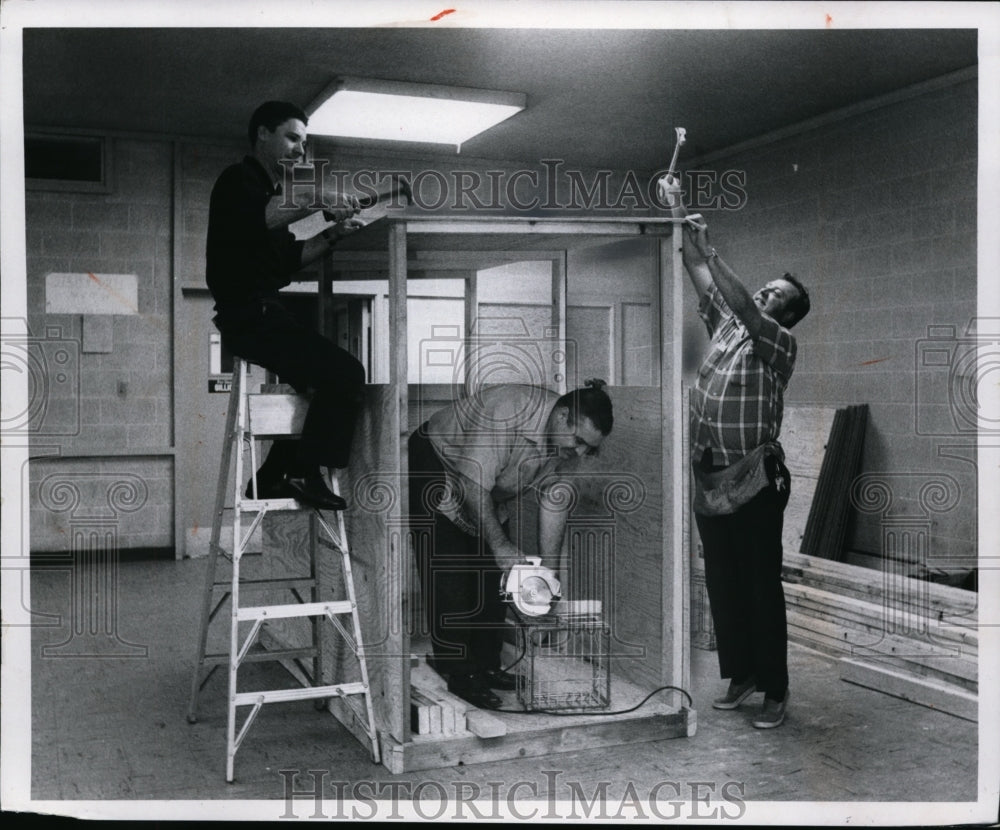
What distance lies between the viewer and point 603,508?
384 cm

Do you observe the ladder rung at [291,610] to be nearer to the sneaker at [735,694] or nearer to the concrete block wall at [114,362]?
the sneaker at [735,694]

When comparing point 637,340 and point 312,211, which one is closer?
point 312,211

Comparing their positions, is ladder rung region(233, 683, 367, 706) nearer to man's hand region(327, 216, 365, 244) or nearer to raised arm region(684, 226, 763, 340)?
man's hand region(327, 216, 365, 244)

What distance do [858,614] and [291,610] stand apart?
2.65 meters

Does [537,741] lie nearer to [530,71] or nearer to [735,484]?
[735,484]

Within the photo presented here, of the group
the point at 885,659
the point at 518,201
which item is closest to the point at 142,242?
the point at 518,201

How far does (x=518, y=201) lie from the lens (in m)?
7.62

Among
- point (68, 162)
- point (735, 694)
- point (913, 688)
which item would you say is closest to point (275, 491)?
point (735, 694)

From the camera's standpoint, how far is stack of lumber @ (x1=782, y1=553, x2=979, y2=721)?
3801 millimetres

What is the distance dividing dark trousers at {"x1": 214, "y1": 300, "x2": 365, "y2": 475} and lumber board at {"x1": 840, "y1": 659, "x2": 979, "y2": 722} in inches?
93.8

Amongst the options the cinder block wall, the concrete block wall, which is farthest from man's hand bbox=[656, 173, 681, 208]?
the concrete block wall

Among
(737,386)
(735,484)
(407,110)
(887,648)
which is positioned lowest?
(887,648)

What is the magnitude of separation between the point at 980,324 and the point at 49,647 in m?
4.14

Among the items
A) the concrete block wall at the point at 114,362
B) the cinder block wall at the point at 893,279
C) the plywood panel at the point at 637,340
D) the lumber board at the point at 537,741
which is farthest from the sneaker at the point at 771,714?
the concrete block wall at the point at 114,362
